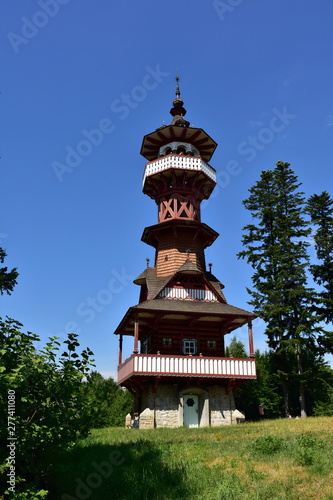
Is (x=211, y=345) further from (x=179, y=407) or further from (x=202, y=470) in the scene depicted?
(x=202, y=470)

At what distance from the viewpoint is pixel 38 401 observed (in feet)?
30.6

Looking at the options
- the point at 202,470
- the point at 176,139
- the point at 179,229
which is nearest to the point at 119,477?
the point at 202,470

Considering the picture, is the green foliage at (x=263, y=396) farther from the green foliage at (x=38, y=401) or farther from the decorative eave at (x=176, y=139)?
the green foliage at (x=38, y=401)

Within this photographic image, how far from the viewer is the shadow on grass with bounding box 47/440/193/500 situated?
10.6 m

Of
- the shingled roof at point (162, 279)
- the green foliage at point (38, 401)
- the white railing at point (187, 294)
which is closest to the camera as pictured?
the green foliage at point (38, 401)

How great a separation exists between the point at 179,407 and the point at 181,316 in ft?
16.0

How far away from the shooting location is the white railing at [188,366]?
22.6 m

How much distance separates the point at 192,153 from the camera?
32.8 m

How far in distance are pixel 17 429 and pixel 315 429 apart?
489 inches

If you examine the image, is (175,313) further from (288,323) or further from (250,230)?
(250,230)

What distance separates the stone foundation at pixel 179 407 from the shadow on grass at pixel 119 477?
810 cm

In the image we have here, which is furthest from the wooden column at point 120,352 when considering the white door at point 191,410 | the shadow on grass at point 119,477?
the shadow on grass at point 119,477

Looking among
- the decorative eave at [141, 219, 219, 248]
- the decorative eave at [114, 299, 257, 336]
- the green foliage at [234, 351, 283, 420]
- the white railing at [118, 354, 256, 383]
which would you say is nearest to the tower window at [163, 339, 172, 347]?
the decorative eave at [114, 299, 257, 336]

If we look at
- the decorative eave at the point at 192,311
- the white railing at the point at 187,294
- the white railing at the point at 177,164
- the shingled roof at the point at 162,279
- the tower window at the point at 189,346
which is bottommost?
the tower window at the point at 189,346
